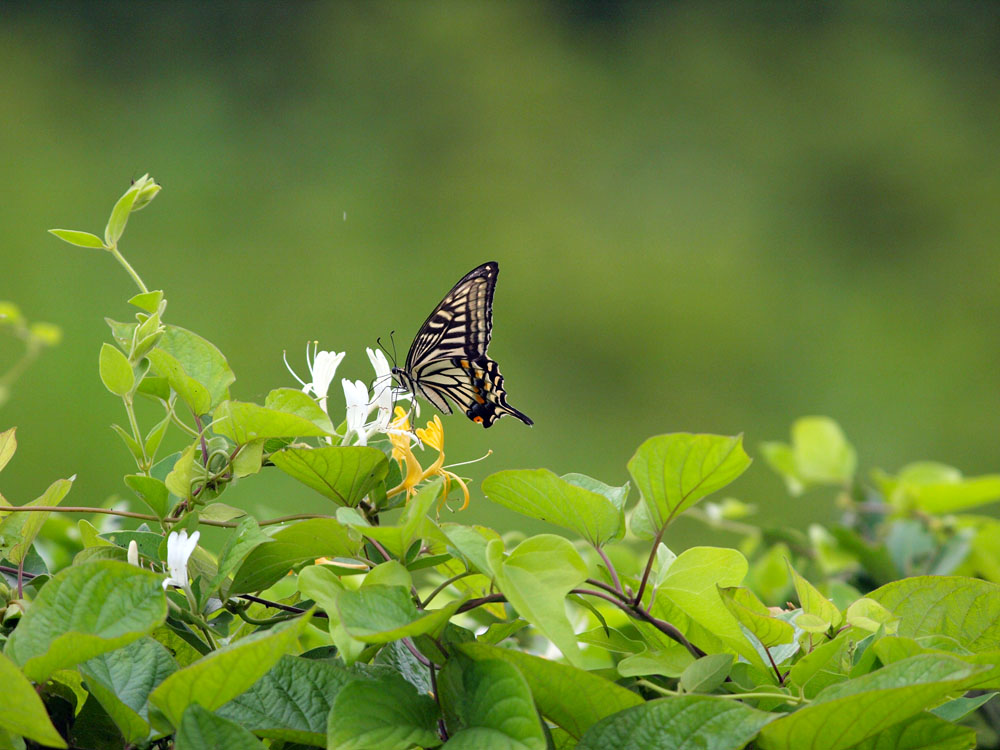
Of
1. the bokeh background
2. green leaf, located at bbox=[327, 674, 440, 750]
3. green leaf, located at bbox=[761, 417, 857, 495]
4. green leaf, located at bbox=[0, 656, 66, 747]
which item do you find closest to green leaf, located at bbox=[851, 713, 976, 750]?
green leaf, located at bbox=[327, 674, 440, 750]

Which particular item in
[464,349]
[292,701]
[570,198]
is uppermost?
[570,198]

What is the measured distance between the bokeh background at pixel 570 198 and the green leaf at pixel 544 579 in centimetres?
211

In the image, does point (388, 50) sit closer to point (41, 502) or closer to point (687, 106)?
point (687, 106)

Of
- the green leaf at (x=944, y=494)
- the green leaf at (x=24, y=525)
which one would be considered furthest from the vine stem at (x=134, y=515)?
the green leaf at (x=944, y=494)

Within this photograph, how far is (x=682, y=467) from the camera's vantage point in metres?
0.30

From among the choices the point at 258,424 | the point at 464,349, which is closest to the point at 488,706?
the point at 258,424

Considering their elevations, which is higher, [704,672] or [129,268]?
[129,268]

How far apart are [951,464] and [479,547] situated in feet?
9.10

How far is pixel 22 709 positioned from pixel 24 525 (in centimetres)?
14

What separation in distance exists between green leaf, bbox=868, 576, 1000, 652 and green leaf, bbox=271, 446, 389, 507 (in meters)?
0.20

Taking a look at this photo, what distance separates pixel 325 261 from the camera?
105 inches

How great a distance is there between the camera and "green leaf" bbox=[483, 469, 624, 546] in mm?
303

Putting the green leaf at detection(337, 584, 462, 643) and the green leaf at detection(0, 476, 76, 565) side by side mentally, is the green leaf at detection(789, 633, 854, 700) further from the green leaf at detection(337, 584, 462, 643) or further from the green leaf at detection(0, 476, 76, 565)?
the green leaf at detection(0, 476, 76, 565)

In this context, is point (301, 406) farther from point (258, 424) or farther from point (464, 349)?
point (464, 349)
